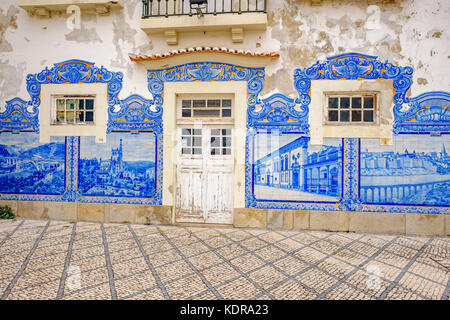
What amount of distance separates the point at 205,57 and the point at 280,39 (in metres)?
1.58

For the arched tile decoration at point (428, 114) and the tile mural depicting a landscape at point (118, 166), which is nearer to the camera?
the arched tile decoration at point (428, 114)

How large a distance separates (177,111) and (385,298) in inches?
186

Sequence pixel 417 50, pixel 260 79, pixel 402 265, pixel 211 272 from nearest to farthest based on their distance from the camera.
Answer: pixel 211 272, pixel 402 265, pixel 417 50, pixel 260 79

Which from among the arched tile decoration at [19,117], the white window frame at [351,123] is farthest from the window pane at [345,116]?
the arched tile decoration at [19,117]

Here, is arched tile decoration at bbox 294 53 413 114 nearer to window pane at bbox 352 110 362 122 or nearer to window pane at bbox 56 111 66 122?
→ window pane at bbox 352 110 362 122

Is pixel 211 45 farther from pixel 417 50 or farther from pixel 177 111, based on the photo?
pixel 417 50

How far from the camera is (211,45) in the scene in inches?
210

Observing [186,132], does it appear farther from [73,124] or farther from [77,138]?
[73,124]

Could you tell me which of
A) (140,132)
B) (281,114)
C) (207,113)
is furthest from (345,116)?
(140,132)

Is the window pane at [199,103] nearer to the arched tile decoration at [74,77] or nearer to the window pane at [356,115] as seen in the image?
the arched tile decoration at [74,77]

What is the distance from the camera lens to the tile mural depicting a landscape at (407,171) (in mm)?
4848

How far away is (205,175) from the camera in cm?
548

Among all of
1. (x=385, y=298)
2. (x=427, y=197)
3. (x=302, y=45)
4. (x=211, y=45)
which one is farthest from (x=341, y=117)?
(x=385, y=298)

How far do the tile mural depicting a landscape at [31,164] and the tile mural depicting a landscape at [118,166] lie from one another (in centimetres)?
55
